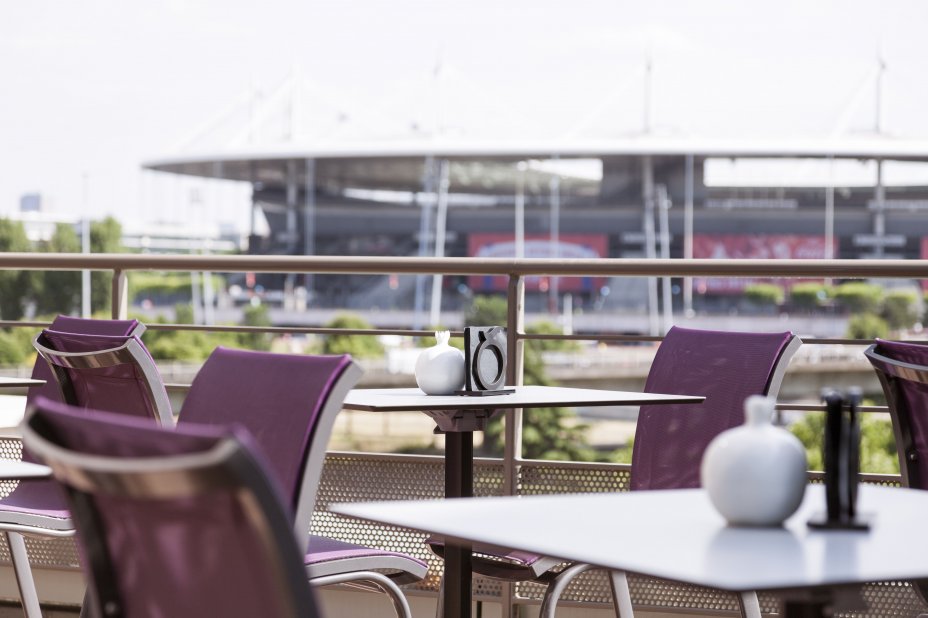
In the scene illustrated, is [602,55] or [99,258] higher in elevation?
[602,55]

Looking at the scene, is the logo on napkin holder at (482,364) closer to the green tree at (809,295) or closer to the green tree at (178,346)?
the green tree at (178,346)

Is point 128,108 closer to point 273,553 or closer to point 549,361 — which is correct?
point 549,361

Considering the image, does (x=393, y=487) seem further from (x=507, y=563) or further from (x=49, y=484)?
(x=507, y=563)

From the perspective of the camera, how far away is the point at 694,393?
7.39 feet

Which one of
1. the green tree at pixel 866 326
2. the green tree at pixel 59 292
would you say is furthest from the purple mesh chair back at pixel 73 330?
the green tree at pixel 59 292

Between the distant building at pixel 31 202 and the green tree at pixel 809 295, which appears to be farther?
the distant building at pixel 31 202

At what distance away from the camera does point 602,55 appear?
50.4 meters

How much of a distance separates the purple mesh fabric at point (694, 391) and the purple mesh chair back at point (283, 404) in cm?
87

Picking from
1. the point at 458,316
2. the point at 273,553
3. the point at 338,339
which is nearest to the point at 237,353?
the point at 273,553

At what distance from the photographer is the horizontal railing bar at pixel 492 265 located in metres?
2.61

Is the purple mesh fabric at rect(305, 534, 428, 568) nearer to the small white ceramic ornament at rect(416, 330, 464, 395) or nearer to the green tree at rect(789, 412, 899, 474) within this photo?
the small white ceramic ornament at rect(416, 330, 464, 395)

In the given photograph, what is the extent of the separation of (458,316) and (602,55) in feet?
44.7

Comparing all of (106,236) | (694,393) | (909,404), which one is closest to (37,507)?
(694,393)

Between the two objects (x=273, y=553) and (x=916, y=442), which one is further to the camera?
(x=916, y=442)
